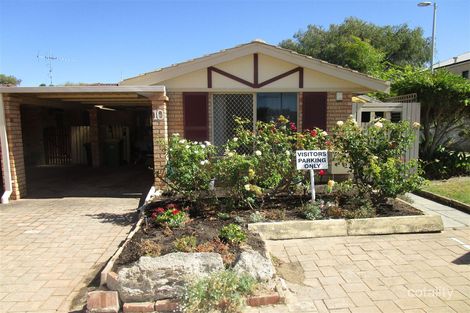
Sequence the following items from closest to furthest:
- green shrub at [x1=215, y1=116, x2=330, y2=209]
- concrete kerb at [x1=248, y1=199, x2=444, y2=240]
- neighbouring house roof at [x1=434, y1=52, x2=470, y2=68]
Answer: concrete kerb at [x1=248, y1=199, x2=444, y2=240], green shrub at [x1=215, y1=116, x2=330, y2=209], neighbouring house roof at [x1=434, y1=52, x2=470, y2=68]

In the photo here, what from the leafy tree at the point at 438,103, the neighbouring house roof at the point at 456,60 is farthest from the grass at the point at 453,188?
the neighbouring house roof at the point at 456,60

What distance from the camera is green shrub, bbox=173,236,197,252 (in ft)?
13.3

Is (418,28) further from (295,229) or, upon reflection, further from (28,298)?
(28,298)

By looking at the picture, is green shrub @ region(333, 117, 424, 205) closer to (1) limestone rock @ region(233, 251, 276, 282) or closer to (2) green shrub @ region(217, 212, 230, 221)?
(2) green shrub @ region(217, 212, 230, 221)

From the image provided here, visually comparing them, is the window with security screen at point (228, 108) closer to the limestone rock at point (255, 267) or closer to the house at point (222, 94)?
the house at point (222, 94)

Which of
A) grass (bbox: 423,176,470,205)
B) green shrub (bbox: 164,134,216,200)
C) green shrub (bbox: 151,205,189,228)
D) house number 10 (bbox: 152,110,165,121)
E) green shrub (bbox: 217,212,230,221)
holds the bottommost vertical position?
grass (bbox: 423,176,470,205)

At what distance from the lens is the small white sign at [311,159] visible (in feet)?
19.3

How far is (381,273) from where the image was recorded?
408cm

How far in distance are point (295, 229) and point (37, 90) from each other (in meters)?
5.91

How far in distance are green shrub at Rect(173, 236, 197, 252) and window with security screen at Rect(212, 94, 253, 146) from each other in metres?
4.36

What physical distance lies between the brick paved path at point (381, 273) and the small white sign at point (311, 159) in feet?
4.13

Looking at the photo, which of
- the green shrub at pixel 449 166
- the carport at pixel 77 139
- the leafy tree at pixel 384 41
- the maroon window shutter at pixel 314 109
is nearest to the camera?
the carport at pixel 77 139

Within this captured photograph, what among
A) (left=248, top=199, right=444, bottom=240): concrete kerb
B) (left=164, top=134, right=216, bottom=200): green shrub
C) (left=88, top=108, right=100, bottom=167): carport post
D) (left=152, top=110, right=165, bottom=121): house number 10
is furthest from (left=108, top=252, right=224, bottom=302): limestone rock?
(left=88, top=108, right=100, bottom=167): carport post

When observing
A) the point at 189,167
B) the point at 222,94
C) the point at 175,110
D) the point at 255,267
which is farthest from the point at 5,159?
the point at 255,267
